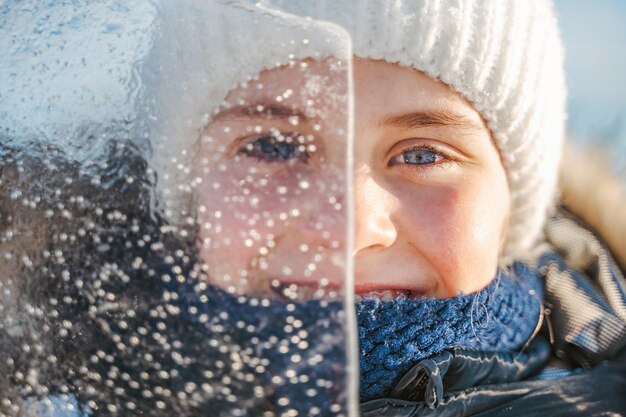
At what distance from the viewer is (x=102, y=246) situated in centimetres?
34

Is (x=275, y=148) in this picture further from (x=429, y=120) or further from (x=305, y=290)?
(x=429, y=120)

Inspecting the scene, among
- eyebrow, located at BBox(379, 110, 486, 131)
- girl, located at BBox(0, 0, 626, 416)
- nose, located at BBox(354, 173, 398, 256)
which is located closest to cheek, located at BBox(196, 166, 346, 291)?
girl, located at BBox(0, 0, 626, 416)

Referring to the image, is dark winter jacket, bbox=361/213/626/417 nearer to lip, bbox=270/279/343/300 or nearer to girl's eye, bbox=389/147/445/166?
girl's eye, bbox=389/147/445/166

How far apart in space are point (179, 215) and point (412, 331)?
0.30 meters

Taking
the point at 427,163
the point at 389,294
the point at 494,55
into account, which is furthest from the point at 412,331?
the point at 494,55

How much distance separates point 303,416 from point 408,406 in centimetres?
28

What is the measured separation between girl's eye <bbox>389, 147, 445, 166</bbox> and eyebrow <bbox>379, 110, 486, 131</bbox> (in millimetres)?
28

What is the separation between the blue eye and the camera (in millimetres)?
624

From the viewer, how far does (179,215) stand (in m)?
0.33

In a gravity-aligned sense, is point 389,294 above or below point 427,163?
below

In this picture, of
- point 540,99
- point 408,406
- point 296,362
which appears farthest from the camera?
point 540,99

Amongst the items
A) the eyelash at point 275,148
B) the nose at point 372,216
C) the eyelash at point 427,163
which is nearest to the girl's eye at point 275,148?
the eyelash at point 275,148

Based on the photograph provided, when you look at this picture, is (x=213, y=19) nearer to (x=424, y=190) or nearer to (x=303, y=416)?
(x=303, y=416)

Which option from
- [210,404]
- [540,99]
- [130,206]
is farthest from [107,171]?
[540,99]
